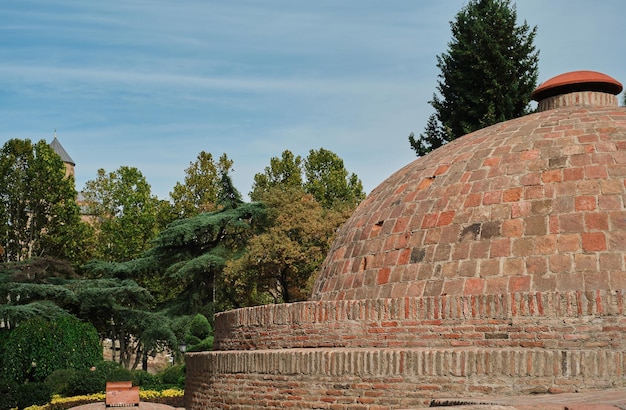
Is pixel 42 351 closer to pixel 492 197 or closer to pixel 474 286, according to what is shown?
pixel 492 197

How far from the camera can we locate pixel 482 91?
27.3 meters

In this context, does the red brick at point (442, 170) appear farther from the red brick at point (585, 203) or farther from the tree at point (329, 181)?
the tree at point (329, 181)

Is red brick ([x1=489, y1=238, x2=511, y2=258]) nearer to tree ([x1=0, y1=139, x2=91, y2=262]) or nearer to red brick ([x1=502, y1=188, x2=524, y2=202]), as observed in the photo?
red brick ([x1=502, y1=188, x2=524, y2=202])

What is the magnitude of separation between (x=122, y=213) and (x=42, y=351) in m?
17.8

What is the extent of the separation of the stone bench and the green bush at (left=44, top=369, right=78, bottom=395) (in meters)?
6.05

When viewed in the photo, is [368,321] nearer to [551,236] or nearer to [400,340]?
[400,340]

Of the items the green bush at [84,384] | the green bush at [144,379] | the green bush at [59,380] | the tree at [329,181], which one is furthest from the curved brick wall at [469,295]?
the tree at [329,181]

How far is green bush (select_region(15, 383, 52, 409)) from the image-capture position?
21.1 meters

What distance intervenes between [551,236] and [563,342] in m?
1.50

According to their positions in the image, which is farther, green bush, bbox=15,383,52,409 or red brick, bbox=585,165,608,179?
green bush, bbox=15,383,52,409

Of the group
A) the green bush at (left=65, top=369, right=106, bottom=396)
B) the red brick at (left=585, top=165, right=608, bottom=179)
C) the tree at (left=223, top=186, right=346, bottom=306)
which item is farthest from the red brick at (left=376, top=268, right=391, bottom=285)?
the tree at (left=223, top=186, right=346, bottom=306)

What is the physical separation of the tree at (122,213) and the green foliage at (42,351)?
12370 millimetres

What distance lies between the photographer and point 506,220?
942 cm

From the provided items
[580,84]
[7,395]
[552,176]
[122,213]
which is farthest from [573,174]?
[122,213]
